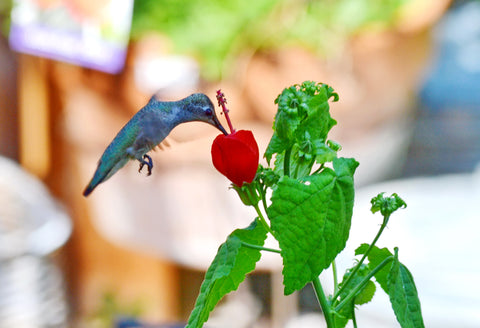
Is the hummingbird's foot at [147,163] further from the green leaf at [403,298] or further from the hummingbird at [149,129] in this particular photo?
the green leaf at [403,298]

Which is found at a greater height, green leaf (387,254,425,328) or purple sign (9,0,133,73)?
purple sign (9,0,133,73)

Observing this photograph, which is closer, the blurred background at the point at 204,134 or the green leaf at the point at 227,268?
the green leaf at the point at 227,268

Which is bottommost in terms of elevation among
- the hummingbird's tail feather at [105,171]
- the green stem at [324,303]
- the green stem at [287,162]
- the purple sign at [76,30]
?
the green stem at [324,303]

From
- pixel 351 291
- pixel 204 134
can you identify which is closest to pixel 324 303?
pixel 351 291

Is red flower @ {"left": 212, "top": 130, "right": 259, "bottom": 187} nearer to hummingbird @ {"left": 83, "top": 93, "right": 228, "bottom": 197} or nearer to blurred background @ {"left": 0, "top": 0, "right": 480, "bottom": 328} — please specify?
hummingbird @ {"left": 83, "top": 93, "right": 228, "bottom": 197}

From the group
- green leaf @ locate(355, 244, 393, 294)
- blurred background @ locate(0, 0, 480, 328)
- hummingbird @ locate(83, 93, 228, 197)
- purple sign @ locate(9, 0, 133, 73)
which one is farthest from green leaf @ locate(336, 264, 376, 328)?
purple sign @ locate(9, 0, 133, 73)

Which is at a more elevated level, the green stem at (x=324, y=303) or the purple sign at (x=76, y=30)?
the purple sign at (x=76, y=30)

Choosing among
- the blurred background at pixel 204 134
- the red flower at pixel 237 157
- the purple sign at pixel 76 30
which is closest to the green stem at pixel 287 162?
the red flower at pixel 237 157
